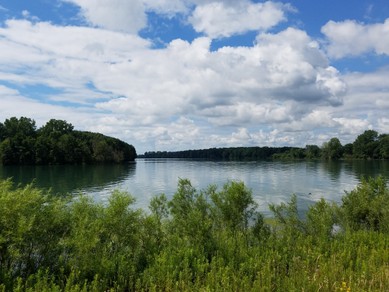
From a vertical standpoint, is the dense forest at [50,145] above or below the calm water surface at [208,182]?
above

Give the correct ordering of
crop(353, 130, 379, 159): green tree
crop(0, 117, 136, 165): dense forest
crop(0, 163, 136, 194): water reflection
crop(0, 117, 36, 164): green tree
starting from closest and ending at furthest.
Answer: crop(0, 163, 136, 194): water reflection < crop(0, 117, 36, 164): green tree < crop(0, 117, 136, 165): dense forest < crop(353, 130, 379, 159): green tree

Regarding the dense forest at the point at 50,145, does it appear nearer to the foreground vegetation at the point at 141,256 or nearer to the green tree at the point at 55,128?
the green tree at the point at 55,128

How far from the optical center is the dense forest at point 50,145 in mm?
133875

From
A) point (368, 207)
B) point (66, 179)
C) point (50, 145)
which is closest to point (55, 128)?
point (50, 145)

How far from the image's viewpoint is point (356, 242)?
39.7ft

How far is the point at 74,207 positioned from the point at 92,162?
15338cm

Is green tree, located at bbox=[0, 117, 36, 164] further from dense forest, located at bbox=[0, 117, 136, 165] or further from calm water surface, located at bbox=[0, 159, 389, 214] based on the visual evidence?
calm water surface, located at bbox=[0, 159, 389, 214]

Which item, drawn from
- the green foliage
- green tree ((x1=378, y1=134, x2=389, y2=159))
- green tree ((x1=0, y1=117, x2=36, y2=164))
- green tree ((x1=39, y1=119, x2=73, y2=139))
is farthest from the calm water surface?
green tree ((x1=378, y1=134, x2=389, y2=159))

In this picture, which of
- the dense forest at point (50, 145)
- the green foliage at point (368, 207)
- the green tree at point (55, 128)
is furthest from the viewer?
the green tree at point (55, 128)

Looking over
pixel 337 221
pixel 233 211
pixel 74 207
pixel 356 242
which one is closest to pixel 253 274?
pixel 356 242

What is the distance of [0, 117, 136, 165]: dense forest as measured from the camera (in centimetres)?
13388

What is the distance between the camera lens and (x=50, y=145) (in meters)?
142

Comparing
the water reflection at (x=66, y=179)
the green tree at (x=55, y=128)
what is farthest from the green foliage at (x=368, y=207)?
the green tree at (x=55, y=128)

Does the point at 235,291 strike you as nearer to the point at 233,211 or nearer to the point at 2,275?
the point at 2,275
